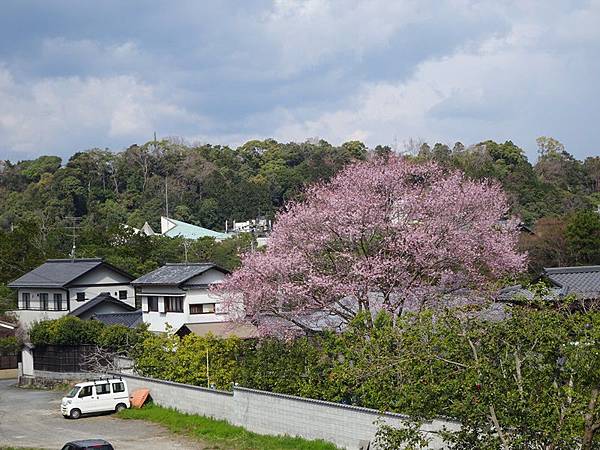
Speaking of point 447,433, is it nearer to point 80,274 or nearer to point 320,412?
point 320,412

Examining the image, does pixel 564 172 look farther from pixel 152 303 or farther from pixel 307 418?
pixel 307 418

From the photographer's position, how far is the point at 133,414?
26.9 m

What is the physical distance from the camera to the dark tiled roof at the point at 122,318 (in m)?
40.5

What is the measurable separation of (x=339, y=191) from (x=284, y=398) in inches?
259

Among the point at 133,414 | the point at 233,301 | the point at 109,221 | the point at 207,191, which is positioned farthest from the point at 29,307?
the point at 207,191

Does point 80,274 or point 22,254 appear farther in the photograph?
point 22,254

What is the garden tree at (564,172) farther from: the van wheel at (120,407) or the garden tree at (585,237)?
the van wheel at (120,407)

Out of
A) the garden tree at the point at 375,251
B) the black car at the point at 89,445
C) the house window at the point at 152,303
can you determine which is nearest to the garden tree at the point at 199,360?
the garden tree at the point at 375,251

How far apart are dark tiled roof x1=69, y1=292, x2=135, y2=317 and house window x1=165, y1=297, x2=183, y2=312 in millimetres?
4355

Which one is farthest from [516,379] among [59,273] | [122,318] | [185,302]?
[59,273]

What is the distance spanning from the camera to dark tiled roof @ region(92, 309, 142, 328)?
4047 cm

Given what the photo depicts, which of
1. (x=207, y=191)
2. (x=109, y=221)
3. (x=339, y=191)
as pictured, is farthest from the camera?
(x=207, y=191)

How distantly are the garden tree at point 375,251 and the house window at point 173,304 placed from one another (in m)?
15.6

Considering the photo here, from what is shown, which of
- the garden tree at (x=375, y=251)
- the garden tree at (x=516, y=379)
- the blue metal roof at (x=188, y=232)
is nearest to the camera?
the garden tree at (x=516, y=379)
